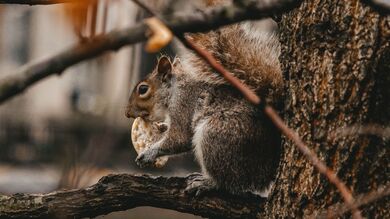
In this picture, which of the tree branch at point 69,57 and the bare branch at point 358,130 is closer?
the tree branch at point 69,57

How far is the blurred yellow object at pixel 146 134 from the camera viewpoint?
3434 mm

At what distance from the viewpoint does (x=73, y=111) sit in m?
11.0

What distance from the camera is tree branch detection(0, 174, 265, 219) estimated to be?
8.61 ft

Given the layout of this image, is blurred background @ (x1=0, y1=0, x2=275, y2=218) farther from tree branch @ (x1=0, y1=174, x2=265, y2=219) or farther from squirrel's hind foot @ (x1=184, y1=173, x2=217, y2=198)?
tree branch @ (x1=0, y1=174, x2=265, y2=219)

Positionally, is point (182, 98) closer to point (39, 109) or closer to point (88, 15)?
point (88, 15)

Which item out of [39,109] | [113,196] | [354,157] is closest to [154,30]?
[354,157]

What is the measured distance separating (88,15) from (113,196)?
1.61 m

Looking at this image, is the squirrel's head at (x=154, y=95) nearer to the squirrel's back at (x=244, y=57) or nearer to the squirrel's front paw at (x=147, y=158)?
the squirrel's front paw at (x=147, y=158)

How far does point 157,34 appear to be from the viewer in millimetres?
1108

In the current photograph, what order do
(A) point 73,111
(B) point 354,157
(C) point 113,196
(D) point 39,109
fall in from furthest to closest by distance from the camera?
(D) point 39,109 < (A) point 73,111 < (C) point 113,196 < (B) point 354,157

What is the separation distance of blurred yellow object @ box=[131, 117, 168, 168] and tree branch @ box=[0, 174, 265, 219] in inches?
26.3

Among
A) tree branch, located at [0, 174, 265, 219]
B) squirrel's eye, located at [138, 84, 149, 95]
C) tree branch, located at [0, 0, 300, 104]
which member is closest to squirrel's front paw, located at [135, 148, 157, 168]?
squirrel's eye, located at [138, 84, 149, 95]

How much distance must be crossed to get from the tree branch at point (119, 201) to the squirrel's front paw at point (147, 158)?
57 centimetres

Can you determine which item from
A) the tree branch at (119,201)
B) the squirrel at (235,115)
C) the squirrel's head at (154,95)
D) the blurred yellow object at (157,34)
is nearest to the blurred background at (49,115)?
the squirrel's head at (154,95)
